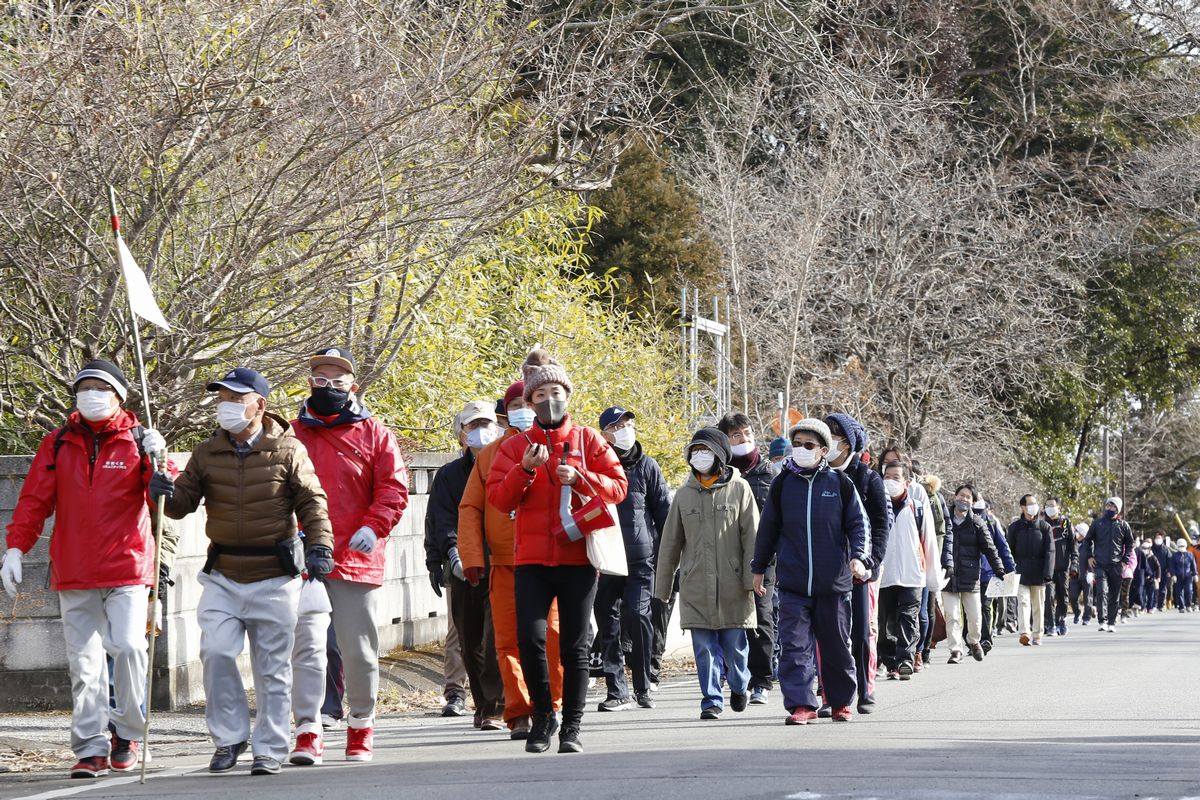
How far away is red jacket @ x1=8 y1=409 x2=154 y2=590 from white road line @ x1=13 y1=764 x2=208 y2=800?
36.9 inches

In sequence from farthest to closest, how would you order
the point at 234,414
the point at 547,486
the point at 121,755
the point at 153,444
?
1. the point at 547,486
2. the point at 121,755
3. the point at 153,444
4. the point at 234,414

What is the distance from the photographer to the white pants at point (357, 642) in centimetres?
889

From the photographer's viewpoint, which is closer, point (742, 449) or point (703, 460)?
point (703, 460)

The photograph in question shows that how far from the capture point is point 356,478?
9.14 metres

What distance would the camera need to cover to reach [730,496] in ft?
38.0

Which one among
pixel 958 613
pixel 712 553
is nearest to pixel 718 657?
pixel 712 553

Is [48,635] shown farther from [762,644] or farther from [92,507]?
[762,644]

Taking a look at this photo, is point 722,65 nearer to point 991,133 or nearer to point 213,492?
point 991,133

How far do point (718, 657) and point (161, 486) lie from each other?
4.48m

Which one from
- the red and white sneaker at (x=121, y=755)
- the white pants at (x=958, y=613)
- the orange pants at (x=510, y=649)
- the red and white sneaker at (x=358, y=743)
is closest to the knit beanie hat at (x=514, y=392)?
the orange pants at (x=510, y=649)

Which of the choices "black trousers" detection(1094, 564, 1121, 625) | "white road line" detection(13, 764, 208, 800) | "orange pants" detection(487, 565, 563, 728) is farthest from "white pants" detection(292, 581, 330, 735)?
"black trousers" detection(1094, 564, 1121, 625)

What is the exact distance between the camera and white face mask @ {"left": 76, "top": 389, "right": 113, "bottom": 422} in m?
8.70

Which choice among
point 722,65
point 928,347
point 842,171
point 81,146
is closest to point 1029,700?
point 81,146

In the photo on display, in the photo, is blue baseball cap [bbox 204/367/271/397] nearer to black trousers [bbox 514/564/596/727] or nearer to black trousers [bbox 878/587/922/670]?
black trousers [bbox 514/564/596/727]
